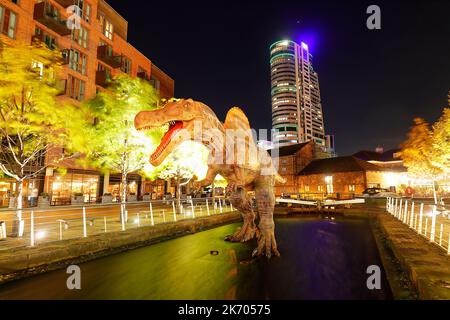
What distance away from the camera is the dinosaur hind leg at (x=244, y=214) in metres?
7.51

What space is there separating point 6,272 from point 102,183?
2381cm

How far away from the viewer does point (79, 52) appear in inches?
984

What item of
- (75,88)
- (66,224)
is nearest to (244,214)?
(66,224)

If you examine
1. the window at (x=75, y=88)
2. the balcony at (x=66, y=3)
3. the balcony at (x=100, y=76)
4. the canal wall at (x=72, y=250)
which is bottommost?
the canal wall at (x=72, y=250)

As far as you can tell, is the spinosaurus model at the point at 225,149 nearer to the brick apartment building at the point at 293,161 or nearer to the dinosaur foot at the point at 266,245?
the dinosaur foot at the point at 266,245

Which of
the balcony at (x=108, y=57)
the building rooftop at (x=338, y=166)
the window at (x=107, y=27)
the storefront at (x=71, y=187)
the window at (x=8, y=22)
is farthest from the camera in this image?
the building rooftop at (x=338, y=166)

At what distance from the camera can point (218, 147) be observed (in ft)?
18.3

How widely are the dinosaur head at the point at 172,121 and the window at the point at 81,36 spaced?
88.4 ft

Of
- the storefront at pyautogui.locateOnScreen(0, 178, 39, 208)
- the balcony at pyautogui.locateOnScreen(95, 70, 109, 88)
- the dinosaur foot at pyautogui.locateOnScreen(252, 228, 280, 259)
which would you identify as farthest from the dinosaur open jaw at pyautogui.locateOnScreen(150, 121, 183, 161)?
the balcony at pyautogui.locateOnScreen(95, 70, 109, 88)

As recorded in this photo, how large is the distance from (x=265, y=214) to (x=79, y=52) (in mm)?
27946

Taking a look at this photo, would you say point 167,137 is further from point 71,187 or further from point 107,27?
point 107,27

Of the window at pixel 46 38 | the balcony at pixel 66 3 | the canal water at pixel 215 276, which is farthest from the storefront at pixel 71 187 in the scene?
the canal water at pixel 215 276
